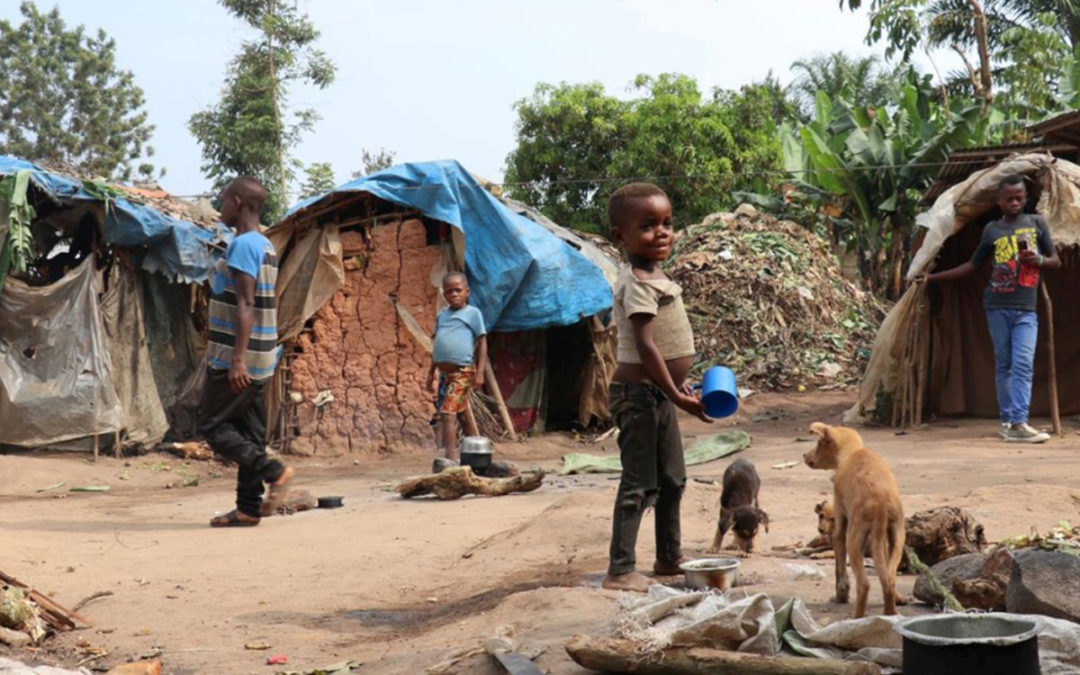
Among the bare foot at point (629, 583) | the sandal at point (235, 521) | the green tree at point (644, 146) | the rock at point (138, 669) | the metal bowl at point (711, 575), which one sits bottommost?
the rock at point (138, 669)

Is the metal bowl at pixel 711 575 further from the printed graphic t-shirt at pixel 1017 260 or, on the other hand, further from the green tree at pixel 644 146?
the green tree at pixel 644 146

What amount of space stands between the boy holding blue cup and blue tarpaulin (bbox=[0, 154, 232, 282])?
7.83m

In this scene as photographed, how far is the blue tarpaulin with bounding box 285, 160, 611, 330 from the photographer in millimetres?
11836

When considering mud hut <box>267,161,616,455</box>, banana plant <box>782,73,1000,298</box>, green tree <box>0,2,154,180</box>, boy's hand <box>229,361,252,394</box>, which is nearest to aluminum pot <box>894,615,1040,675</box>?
boy's hand <box>229,361,252,394</box>

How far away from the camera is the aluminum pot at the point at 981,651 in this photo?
9.48 ft

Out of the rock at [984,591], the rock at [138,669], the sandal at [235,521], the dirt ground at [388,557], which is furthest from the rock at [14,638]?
the rock at [984,591]

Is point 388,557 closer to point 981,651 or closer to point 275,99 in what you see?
point 981,651

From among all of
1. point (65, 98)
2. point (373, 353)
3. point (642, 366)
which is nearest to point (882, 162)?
point (373, 353)

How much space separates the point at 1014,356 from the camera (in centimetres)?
981

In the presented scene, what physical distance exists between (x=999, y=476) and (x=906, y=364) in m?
3.68

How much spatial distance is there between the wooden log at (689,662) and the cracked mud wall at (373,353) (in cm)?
878

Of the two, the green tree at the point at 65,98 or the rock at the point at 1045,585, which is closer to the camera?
the rock at the point at 1045,585

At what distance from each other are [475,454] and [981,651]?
6657 mm

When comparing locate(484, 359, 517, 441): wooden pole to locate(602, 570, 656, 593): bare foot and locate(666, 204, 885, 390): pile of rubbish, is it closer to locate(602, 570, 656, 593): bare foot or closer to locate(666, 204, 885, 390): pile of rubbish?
locate(666, 204, 885, 390): pile of rubbish
